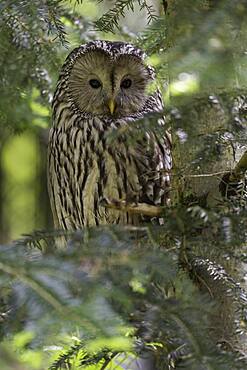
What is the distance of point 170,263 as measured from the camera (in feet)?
4.48

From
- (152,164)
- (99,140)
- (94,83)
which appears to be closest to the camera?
(152,164)

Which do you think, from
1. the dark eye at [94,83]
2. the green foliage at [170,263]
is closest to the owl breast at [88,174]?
the dark eye at [94,83]

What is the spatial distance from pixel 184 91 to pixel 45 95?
1.34 m

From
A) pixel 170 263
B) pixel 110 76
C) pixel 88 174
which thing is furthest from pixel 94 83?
pixel 170 263

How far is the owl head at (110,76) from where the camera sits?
2.70 m

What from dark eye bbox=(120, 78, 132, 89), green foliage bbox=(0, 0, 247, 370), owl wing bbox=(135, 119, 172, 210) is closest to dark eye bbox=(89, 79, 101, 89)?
dark eye bbox=(120, 78, 132, 89)

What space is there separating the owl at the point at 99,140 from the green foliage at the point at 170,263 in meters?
0.65

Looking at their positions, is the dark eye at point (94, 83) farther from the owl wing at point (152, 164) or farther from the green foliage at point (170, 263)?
the green foliage at point (170, 263)

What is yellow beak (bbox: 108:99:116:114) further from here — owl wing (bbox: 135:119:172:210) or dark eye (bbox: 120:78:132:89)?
owl wing (bbox: 135:119:172:210)

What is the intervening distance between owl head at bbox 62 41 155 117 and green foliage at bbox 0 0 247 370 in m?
0.78

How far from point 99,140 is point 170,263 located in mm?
1400

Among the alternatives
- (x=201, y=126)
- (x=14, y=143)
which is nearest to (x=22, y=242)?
(x=201, y=126)

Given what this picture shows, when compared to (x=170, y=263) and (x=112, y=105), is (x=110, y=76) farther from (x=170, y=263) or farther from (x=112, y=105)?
(x=170, y=263)

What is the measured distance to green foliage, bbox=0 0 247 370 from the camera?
1171 millimetres
